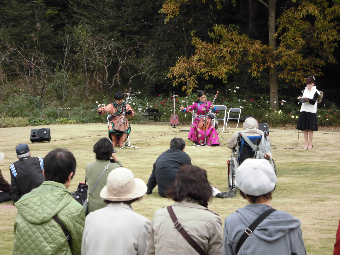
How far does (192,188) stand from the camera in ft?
7.59

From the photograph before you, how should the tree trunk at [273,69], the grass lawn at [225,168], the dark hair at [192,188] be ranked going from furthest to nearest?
the tree trunk at [273,69] < the grass lawn at [225,168] < the dark hair at [192,188]

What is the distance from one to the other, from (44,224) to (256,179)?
3.89 ft

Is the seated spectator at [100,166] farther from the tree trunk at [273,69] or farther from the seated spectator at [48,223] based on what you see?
the tree trunk at [273,69]

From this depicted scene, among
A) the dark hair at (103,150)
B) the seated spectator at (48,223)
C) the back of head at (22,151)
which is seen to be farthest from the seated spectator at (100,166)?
the seated spectator at (48,223)

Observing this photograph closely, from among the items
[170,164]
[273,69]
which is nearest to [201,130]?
[170,164]

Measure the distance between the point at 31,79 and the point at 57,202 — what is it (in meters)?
20.9

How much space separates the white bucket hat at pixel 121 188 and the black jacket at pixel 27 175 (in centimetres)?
272

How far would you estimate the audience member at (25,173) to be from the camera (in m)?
4.90

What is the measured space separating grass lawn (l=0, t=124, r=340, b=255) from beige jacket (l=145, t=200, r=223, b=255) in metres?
1.63

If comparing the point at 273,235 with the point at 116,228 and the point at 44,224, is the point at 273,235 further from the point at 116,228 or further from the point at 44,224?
the point at 44,224

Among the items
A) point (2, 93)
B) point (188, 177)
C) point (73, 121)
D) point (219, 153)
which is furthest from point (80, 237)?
point (2, 93)

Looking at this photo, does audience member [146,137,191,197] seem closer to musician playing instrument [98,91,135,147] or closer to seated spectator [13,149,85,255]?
seated spectator [13,149,85,255]

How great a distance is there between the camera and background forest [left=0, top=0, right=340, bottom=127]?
17.3 metres

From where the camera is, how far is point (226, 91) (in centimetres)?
2062
